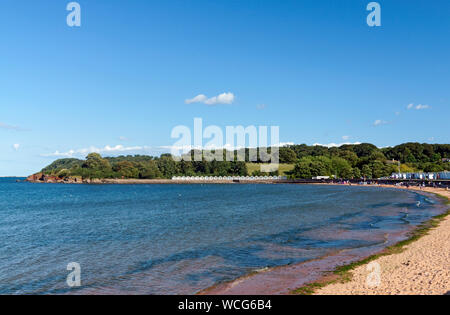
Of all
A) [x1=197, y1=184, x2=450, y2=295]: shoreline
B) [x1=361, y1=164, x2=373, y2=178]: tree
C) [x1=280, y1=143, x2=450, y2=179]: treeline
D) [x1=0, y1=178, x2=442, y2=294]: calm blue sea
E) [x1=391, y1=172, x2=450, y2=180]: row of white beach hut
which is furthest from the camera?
[x1=361, y1=164, x2=373, y2=178]: tree

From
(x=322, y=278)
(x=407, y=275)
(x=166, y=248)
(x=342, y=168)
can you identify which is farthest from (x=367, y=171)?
(x=322, y=278)

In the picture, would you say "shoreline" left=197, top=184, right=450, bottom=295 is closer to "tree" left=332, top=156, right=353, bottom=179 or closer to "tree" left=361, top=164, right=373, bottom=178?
"tree" left=361, top=164, right=373, bottom=178

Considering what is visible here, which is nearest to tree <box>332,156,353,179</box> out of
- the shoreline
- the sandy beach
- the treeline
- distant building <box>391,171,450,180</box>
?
the treeline

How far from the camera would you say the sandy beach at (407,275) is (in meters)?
12.9

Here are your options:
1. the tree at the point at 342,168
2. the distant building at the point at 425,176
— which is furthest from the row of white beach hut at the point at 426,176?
the tree at the point at 342,168

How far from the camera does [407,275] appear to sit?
48.8ft

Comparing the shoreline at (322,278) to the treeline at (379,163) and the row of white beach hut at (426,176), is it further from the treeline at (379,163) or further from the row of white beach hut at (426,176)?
the treeline at (379,163)

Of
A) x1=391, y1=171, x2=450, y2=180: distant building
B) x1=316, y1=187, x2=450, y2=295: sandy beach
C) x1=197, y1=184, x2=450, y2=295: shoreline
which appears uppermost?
x1=391, y1=171, x2=450, y2=180: distant building

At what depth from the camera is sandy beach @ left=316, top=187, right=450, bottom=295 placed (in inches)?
510

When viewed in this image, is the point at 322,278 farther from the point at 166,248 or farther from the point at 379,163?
the point at 379,163

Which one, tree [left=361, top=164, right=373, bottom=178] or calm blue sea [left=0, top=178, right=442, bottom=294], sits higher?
tree [left=361, top=164, right=373, bottom=178]

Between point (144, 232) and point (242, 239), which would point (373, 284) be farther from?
point (144, 232)

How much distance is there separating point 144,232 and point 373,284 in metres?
21.5
